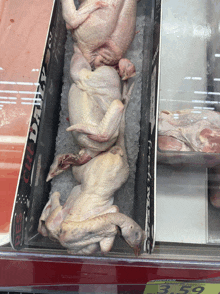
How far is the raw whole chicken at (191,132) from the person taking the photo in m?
1.93

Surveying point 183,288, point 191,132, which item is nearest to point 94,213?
point 183,288

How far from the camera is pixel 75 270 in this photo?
1.43 metres

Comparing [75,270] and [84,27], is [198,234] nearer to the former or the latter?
[75,270]

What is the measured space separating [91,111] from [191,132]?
28.7 inches

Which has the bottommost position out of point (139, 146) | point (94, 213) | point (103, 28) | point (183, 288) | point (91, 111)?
point (183, 288)

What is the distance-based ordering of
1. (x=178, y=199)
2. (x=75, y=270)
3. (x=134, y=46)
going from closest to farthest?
(x=75, y=270) → (x=178, y=199) → (x=134, y=46)

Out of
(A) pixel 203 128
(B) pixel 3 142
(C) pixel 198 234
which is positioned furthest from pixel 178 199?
(B) pixel 3 142

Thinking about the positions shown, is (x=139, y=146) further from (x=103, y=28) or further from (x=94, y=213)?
(x=103, y=28)

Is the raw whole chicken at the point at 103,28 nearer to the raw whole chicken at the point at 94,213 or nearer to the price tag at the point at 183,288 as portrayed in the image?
the raw whole chicken at the point at 94,213

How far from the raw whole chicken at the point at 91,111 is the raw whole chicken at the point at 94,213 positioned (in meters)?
0.09

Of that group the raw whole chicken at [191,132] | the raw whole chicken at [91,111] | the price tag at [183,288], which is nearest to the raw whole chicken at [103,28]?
the raw whole chicken at [91,111]

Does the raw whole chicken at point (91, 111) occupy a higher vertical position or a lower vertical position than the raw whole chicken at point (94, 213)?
higher

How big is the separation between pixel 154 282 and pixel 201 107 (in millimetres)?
1361

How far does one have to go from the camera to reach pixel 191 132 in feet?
6.42
